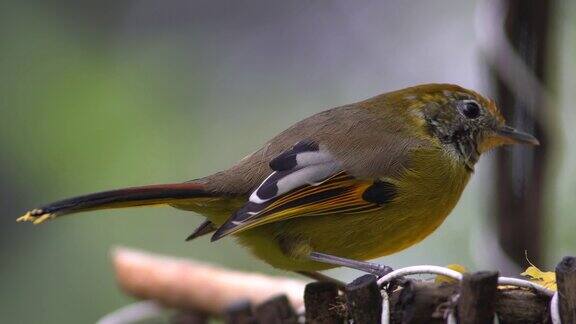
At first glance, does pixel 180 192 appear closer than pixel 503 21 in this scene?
Yes

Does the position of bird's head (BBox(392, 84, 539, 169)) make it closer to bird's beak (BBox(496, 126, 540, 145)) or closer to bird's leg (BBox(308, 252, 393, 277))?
bird's beak (BBox(496, 126, 540, 145))

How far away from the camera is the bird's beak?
404 centimetres

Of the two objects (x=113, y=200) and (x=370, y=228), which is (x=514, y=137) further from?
(x=113, y=200)

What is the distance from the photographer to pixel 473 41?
6.47 m

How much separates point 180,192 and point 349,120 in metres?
0.74

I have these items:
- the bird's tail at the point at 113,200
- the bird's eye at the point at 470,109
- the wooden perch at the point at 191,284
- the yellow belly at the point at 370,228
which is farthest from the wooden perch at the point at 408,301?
the bird's eye at the point at 470,109

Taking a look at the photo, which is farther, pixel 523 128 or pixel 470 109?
pixel 523 128

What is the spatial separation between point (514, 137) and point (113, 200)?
66.2 inches

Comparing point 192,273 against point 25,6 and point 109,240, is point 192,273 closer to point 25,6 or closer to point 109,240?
point 109,240

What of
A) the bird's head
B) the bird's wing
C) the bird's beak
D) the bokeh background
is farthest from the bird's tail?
the bokeh background

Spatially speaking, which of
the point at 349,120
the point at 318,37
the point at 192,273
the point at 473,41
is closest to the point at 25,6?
the point at 318,37

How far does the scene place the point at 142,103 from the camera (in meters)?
7.44

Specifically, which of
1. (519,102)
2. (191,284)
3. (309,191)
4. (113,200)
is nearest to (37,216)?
(113,200)

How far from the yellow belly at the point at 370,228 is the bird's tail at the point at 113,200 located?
0.33m
